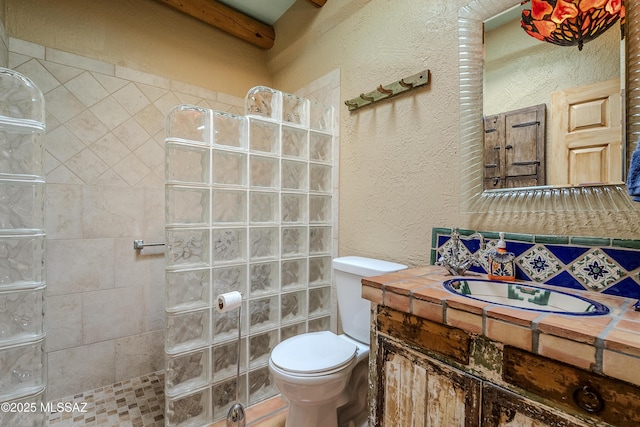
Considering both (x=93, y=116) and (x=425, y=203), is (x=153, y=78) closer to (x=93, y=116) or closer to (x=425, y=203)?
(x=93, y=116)

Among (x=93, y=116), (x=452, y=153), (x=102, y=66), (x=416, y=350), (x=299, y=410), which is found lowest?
(x=299, y=410)

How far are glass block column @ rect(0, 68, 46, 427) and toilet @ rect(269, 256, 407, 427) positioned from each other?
2.94 feet

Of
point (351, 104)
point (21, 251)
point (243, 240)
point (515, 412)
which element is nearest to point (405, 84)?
point (351, 104)

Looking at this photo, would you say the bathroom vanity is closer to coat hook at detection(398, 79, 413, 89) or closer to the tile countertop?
the tile countertop

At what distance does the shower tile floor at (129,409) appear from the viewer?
154cm

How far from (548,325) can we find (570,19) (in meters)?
1.10

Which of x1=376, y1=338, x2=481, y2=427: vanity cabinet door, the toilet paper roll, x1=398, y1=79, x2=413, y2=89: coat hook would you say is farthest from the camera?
x1=398, y1=79, x2=413, y2=89: coat hook

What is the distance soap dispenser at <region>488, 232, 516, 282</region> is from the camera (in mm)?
1129

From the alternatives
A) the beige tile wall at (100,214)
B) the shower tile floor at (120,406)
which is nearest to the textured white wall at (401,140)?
the beige tile wall at (100,214)

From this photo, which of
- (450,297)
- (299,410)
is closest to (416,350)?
(450,297)

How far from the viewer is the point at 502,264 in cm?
114

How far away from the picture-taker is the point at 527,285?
41.3 inches

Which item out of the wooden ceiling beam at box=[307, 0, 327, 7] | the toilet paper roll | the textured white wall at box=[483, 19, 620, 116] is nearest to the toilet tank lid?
the toilet paper roll

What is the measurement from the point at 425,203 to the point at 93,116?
6.74ft
